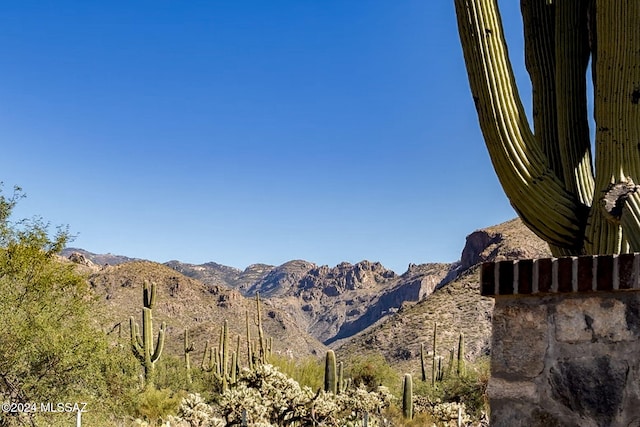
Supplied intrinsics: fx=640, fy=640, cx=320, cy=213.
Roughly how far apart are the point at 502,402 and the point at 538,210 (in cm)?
146

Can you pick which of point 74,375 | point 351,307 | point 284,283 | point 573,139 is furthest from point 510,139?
point 284,283

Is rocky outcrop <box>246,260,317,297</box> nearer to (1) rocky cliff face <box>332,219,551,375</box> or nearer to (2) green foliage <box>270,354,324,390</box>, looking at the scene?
(1) rocky cliff face <box>332,219,551,375</box>

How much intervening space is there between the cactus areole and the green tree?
10842mm

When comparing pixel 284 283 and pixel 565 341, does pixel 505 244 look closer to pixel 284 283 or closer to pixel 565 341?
pixel 565 341

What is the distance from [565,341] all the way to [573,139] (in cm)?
200

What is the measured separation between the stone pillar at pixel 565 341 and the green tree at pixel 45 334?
1142cm

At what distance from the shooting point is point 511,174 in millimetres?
3598

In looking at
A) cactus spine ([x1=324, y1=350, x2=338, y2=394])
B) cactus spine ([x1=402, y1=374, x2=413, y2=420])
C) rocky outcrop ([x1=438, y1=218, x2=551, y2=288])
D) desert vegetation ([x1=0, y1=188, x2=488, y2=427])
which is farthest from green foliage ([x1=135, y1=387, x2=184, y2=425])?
rocky outcrop ([x1=438, y1=218, x2=551, y2=288])

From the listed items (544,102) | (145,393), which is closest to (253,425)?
(145,393)

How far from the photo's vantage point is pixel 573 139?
3.95 meters

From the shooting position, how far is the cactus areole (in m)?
3.51

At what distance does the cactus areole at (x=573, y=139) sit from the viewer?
351 cm

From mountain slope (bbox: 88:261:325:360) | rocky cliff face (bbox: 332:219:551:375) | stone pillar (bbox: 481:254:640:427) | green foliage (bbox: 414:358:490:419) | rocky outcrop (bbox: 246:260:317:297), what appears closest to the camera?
stone pillar (bbox: 481:254:640:427)

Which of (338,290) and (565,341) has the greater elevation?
(565,341)
